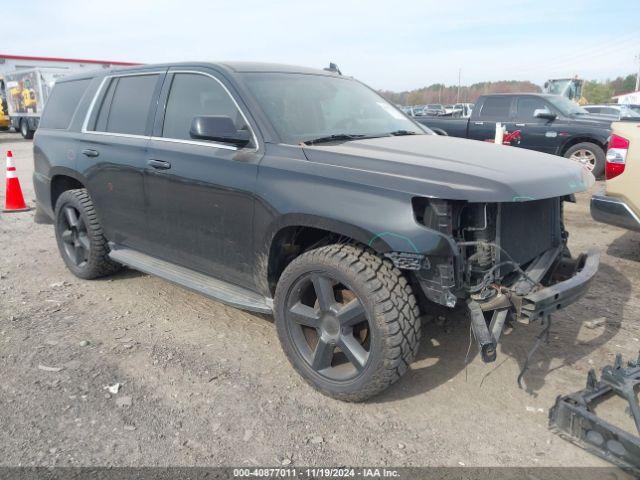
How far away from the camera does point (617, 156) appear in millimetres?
4742

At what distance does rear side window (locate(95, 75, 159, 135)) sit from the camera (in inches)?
162

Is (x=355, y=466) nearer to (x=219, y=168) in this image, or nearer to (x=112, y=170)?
(x=219, y=168)

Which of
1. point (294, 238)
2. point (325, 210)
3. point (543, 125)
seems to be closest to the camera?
point (325, 210)

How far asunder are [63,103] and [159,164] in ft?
6.61

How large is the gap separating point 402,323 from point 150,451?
1.40m

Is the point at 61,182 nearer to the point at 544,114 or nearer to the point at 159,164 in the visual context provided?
the point at 159,164

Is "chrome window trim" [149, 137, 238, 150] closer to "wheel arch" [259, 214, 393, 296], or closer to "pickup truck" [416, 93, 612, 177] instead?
"wheel arch" [259, 214, 393, 296]

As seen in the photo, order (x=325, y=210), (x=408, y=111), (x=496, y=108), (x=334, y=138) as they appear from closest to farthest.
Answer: (x=325, y=210) < (x=334, y=138) < (x=496, y=108) < (x=408, y=111)

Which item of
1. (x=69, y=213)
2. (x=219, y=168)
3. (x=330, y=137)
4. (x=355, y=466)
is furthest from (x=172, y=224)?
(x=355, y=466)

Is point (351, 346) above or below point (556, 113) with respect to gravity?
below

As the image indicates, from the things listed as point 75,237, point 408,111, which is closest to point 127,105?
point 75,237

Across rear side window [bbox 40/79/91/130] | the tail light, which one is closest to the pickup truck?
the tail light

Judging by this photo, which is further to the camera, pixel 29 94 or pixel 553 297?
pixel 29 94

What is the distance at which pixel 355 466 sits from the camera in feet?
8.21
